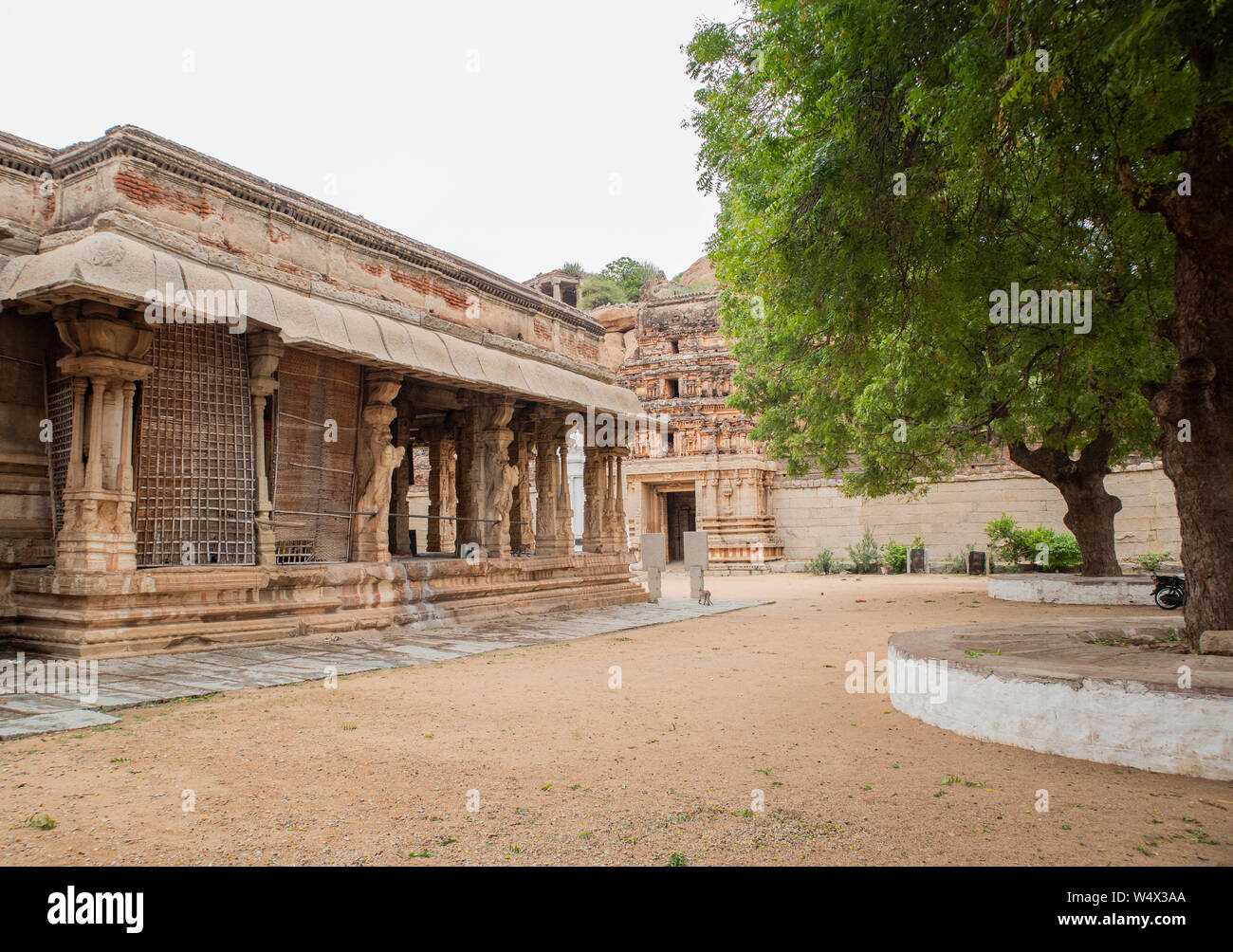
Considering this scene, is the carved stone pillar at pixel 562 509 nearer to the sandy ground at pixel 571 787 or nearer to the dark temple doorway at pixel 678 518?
the sandy ground at pixel 571 787

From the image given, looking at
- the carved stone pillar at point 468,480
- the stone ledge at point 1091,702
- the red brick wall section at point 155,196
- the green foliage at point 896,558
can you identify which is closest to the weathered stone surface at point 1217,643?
the stone ledge at point 1091,702

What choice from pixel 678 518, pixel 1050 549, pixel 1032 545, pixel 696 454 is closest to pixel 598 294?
pixel 678 518

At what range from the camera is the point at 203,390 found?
29.8ft

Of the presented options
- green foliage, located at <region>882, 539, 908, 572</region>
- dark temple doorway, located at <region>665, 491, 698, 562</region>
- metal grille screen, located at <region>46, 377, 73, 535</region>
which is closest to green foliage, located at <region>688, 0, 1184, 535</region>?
metal grille screen, located at <region>46, 377, 73, 535</region>

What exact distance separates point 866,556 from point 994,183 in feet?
64.7

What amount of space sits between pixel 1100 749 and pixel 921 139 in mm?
4255

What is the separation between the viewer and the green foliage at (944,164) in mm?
4316

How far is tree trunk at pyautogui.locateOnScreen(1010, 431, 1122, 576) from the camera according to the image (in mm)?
14414

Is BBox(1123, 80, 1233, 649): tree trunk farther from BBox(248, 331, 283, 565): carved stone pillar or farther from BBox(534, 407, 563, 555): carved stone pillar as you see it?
BBox(534, 407, 563, 555): carved stone pillar

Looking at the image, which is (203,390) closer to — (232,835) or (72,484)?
(72,484)

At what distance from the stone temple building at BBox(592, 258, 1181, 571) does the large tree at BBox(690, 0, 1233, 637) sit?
590 inches

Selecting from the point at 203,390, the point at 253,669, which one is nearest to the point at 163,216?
the point at 203,390

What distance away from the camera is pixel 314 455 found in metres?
10.5

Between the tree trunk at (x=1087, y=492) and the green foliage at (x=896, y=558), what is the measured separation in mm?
9272
